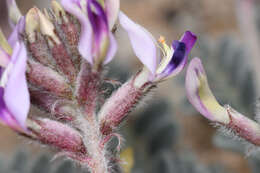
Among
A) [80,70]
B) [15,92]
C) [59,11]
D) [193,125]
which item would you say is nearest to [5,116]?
[15,92]

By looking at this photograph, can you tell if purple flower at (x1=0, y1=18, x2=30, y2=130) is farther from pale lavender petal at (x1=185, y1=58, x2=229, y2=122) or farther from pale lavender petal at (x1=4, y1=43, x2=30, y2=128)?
pale lavender petal at (x1=185, y1=58, x2=229, y2=122)

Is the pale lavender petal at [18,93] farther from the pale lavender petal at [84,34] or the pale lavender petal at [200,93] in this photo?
the pale lavender petal at [200,93]

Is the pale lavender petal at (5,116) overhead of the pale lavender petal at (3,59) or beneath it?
beneath

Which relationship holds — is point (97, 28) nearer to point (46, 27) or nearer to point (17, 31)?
point (46, 27)

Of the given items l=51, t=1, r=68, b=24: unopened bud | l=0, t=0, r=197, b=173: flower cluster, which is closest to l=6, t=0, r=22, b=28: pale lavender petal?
l=0, t=0, r=197, b=173: flower cluster

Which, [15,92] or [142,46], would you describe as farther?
[142,46]

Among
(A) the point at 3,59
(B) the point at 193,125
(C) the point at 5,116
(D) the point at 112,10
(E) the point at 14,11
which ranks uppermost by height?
(D) the point at 112,10

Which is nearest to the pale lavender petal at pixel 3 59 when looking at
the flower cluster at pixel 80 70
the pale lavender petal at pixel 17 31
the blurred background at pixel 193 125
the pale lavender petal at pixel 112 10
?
the flower cluster at pixel 80 70

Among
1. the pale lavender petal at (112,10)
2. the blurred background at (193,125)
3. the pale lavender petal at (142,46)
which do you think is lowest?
the blurred background at (193,125)
